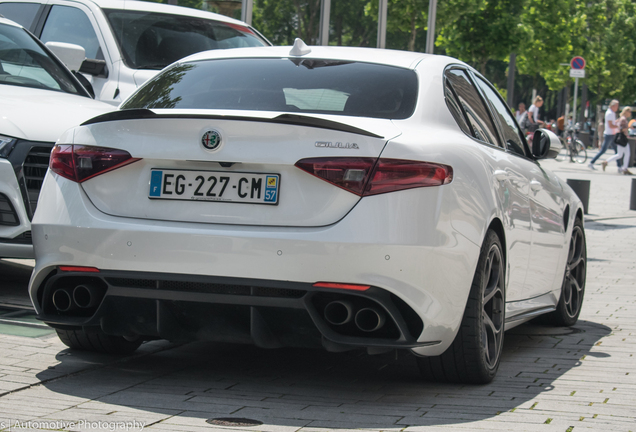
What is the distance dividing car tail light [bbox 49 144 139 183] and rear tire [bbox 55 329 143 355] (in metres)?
0.97

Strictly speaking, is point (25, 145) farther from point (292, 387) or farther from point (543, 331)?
point (543, 331)

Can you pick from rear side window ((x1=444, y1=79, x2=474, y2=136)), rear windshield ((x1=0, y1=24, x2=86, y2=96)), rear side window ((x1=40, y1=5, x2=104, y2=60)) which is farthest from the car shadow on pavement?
rear side window ((x1=40, y1=5, x2=104, y2=60))

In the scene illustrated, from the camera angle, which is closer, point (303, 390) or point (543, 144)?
point (303, 390)

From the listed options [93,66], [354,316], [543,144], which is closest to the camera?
[354,316]

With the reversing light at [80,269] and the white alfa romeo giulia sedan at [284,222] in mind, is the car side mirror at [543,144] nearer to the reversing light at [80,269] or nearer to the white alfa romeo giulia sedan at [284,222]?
the white alfa romeo giulia sedan at [284,222]

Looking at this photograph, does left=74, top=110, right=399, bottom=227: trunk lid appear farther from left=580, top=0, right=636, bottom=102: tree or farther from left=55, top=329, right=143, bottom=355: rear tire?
left=580, top=0, right=636, bottom=102: tree

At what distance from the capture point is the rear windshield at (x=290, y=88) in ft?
14.6

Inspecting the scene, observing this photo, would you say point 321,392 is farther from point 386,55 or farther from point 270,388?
point 386,55

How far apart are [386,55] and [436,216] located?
4.30 feet

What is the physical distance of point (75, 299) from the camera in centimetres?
433

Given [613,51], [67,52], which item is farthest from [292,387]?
[613,51]

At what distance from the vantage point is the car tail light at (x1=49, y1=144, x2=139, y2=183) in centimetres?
415

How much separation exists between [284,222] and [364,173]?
1.23ft

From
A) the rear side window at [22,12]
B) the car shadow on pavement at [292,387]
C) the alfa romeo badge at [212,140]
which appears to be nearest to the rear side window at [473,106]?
the car shadow on pavement at [292,387]
